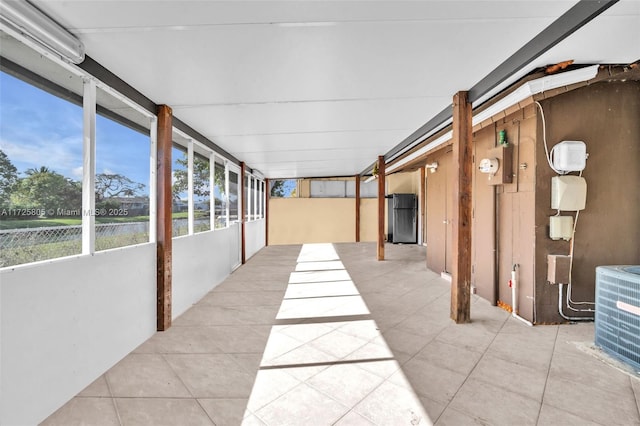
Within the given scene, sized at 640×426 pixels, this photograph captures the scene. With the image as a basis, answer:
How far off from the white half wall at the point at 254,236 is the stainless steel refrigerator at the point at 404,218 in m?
4.71

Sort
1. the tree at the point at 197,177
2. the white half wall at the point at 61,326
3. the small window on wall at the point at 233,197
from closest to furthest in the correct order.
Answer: the white half wall at the point at 61,326 → the tree at the point at 197,177 → the small window on wall at the point at 233,197

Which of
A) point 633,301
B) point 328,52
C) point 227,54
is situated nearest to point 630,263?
point 633,301

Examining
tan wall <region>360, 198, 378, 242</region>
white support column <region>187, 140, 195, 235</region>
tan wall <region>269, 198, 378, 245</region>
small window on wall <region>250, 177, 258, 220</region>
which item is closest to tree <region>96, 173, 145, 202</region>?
white support column <region>187, 140, 195, 235</region>

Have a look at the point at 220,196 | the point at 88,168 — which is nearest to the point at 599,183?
the point at 88,168

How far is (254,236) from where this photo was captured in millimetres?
8945

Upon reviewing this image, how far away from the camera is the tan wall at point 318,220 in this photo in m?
12.2

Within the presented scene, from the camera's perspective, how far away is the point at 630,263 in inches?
125

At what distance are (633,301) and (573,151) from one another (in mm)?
1494

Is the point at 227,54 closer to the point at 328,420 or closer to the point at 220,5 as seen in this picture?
the point at 220,5

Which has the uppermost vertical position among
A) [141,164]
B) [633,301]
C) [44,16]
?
[44,16]

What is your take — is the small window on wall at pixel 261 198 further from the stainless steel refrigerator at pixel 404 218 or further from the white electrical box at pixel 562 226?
the white electrical box at pixel 562 226

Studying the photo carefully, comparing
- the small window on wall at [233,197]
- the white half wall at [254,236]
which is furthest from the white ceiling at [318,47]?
the white half wall at [254,236]

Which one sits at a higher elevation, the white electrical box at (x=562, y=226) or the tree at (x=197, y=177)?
the tree at (x=197, y=177)

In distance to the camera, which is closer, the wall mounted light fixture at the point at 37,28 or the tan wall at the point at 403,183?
the wall mounted light fixture at the point at 37,28
